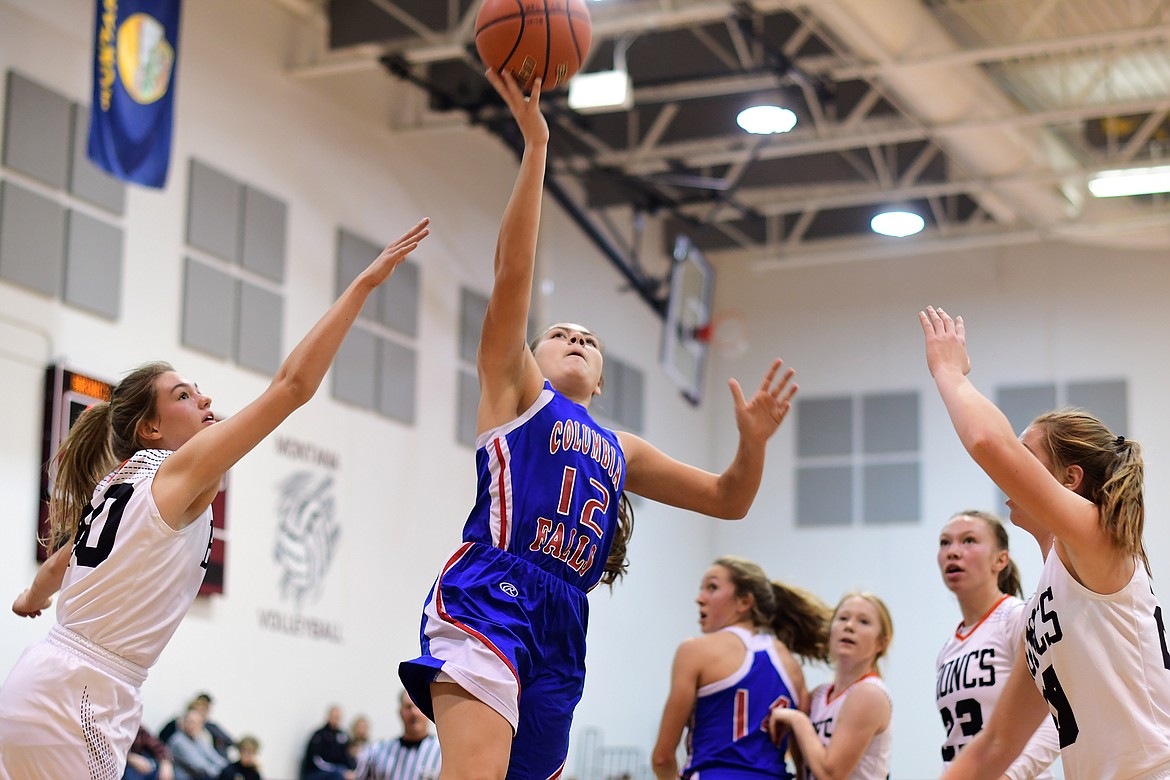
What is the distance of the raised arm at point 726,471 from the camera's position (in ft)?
→ 15.2

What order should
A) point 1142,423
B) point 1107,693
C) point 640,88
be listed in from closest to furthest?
point 1107,693
point 640,88
point 1142,423

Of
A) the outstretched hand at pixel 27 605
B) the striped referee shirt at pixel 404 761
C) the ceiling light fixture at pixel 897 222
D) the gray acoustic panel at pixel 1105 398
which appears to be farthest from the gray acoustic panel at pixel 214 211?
the gray acoustic panel at pixel 1105 398

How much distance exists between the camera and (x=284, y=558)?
14.0 m

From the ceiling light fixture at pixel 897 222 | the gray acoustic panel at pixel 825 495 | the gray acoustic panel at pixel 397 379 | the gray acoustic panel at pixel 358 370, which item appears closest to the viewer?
the gray acoustic panel at pixel 358 370

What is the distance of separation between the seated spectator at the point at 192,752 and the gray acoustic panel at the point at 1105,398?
13090 millimetres

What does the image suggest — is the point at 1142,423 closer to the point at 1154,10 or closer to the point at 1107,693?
the point at 1154,10

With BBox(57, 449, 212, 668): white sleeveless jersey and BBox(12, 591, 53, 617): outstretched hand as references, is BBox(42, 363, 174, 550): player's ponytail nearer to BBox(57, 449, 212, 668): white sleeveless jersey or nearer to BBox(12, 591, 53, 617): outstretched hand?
BBox(12, 591, 53, 617): outstretched hand

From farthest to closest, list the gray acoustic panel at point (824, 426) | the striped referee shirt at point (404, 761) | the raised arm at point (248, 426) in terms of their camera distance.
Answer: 1. the gray acoustic panel at point (824, 426)
2. the striped referee shirt at point (404, 761)
3. the raised arm at point (248, 426)

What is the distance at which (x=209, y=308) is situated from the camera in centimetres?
1350

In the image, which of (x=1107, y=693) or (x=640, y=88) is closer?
(x=1107, y=693)

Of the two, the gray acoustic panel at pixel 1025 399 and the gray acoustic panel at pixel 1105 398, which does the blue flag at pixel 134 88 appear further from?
the gray acoustic panel at pixel 1105 398

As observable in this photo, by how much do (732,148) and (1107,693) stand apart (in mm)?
15198

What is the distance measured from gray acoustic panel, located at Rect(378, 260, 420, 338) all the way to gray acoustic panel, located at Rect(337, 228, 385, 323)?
5.7 inches

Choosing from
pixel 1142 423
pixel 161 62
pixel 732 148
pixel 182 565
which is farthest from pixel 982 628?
pixel 1142 423
